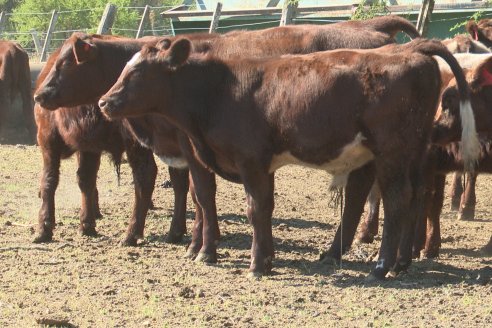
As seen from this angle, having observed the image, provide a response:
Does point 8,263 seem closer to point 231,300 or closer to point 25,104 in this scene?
point 231,300

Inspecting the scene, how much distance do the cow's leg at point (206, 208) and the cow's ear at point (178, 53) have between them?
1.01 meters

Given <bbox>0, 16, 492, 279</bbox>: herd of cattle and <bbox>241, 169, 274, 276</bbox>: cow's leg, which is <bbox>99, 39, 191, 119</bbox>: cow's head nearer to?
<bbox>0, 16, 492, 279</bbox>: herd of cattle

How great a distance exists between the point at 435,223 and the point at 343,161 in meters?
1.90

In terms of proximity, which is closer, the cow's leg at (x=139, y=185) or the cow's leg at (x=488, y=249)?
the cow's leg at (x=488, y=249)

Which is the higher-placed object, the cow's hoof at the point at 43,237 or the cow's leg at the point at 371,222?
the cow's leg at the point at 371,222

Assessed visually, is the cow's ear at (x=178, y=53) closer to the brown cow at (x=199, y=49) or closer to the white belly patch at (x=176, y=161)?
the brown cow at (x=199, y=49)

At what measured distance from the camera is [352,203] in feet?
32.3

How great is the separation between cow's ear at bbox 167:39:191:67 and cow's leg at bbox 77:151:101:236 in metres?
2.48

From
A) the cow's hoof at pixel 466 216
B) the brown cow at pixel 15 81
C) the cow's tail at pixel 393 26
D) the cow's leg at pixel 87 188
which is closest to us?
the cow's tail at pixel 393 26

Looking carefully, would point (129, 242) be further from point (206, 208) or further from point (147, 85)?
point (147, 85)

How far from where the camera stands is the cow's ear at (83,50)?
34.9 feet

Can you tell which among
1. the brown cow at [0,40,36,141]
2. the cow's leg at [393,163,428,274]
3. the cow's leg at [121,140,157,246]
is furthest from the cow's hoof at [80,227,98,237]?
the brown cow at [0,40,36,141]

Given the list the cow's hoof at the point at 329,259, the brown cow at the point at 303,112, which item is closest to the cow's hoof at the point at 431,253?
the cow's hoof at the point at 329,259

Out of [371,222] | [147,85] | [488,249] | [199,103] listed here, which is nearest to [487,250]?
[488,249]
